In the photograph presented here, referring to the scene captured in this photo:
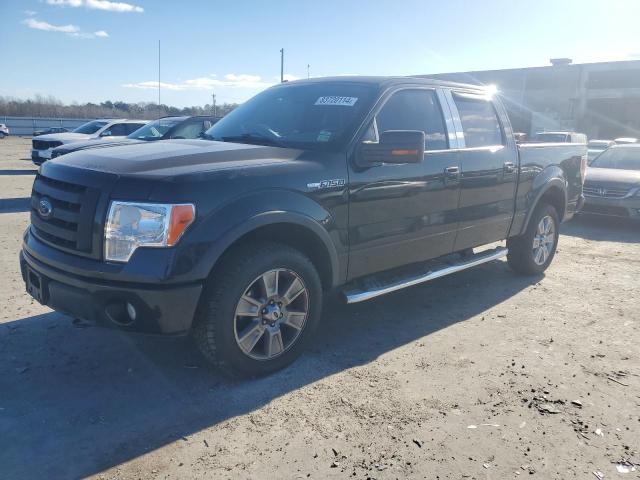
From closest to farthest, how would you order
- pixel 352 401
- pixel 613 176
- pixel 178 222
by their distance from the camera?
pixel 178 222 < pixel 352 401 < pixel 613 176

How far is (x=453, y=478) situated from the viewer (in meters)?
2.66

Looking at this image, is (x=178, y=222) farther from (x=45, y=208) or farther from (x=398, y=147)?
(x=398, y=147)

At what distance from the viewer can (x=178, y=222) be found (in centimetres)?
303

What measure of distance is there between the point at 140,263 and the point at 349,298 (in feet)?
5.24

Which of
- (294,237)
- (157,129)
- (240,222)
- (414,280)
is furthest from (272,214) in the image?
(157,129)

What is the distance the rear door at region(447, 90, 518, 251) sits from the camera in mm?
4965

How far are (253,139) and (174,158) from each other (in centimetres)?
102

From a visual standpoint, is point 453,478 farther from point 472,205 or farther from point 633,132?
point 633,132

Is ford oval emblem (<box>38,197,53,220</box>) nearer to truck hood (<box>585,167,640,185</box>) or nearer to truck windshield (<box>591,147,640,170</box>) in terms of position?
truck hood (<box>585,167,640,185</box>)

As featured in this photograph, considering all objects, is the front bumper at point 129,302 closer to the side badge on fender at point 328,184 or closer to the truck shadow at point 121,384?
the truck shadow at point 121,384

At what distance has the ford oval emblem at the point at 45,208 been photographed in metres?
3.43

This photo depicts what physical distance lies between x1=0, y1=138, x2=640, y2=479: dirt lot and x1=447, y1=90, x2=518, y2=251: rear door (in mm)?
796

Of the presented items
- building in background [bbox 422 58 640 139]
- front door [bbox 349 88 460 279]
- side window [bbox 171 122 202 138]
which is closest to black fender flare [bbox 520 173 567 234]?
front door [bbox 349 88 460 279]

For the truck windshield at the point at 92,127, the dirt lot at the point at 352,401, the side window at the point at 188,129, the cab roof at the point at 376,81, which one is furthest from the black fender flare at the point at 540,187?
the truck windshield at the point at 92,127
